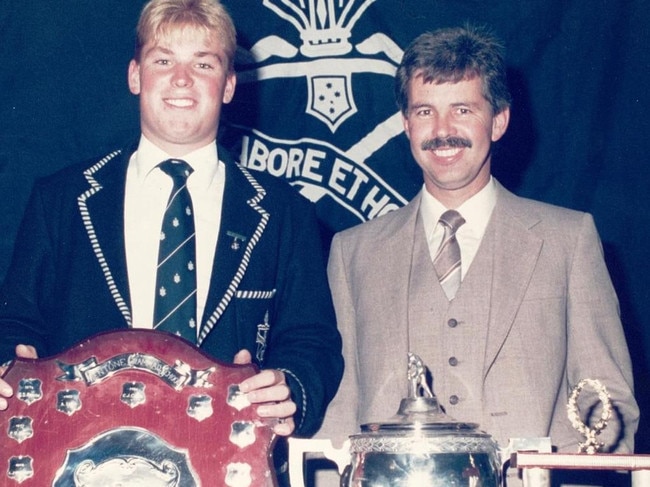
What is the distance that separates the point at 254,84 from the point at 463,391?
3.90 feet

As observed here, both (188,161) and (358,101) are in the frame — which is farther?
(358,101)

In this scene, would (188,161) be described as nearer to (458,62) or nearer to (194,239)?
(194,239)

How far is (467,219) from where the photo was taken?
2291 mm

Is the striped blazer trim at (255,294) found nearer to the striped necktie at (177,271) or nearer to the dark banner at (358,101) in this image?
the striped necktie at (177,271)

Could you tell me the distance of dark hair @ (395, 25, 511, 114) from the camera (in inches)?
90.6

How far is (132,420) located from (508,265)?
3.36 feet

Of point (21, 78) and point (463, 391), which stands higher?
point (21, 78)

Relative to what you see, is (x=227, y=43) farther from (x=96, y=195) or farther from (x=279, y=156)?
(x=279, y=156)

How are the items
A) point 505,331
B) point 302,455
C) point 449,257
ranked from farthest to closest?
point 449,257 → point 505,331 → point 302,455

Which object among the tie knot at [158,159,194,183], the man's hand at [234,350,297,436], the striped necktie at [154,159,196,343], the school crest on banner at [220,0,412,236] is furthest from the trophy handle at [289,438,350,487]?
the school crest on banner at [220,0,412,236]

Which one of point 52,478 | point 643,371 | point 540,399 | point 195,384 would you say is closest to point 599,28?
point 643,371

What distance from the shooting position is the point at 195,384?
4.73ft

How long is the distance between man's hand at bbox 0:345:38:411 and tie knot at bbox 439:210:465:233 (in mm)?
994

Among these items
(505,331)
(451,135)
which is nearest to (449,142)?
(451,135)
